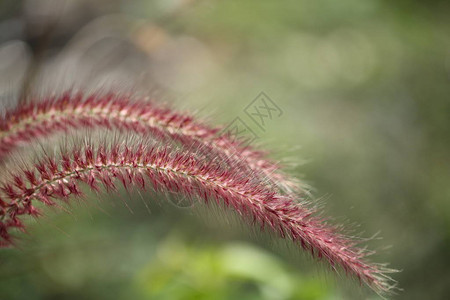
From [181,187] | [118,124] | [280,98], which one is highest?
[181,187]

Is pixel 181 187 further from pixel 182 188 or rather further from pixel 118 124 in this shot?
pixel 118 124

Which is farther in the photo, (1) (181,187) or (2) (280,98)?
(2) (280,98)

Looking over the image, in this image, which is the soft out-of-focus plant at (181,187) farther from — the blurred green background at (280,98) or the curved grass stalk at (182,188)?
the blurred green background at (280,98)

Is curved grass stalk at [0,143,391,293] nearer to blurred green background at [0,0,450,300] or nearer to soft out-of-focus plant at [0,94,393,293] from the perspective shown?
soft out-of-focus plant at [0,94,393,293]

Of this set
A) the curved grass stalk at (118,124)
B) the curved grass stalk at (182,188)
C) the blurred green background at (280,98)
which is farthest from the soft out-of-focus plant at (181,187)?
the blurred green background at (280,98)

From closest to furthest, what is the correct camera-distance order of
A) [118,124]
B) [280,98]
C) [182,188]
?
1. [182,188]
2. [118,124]
3. [280,98]

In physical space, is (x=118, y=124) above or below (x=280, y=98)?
above

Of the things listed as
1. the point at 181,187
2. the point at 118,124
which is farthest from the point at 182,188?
the point at 118,124
